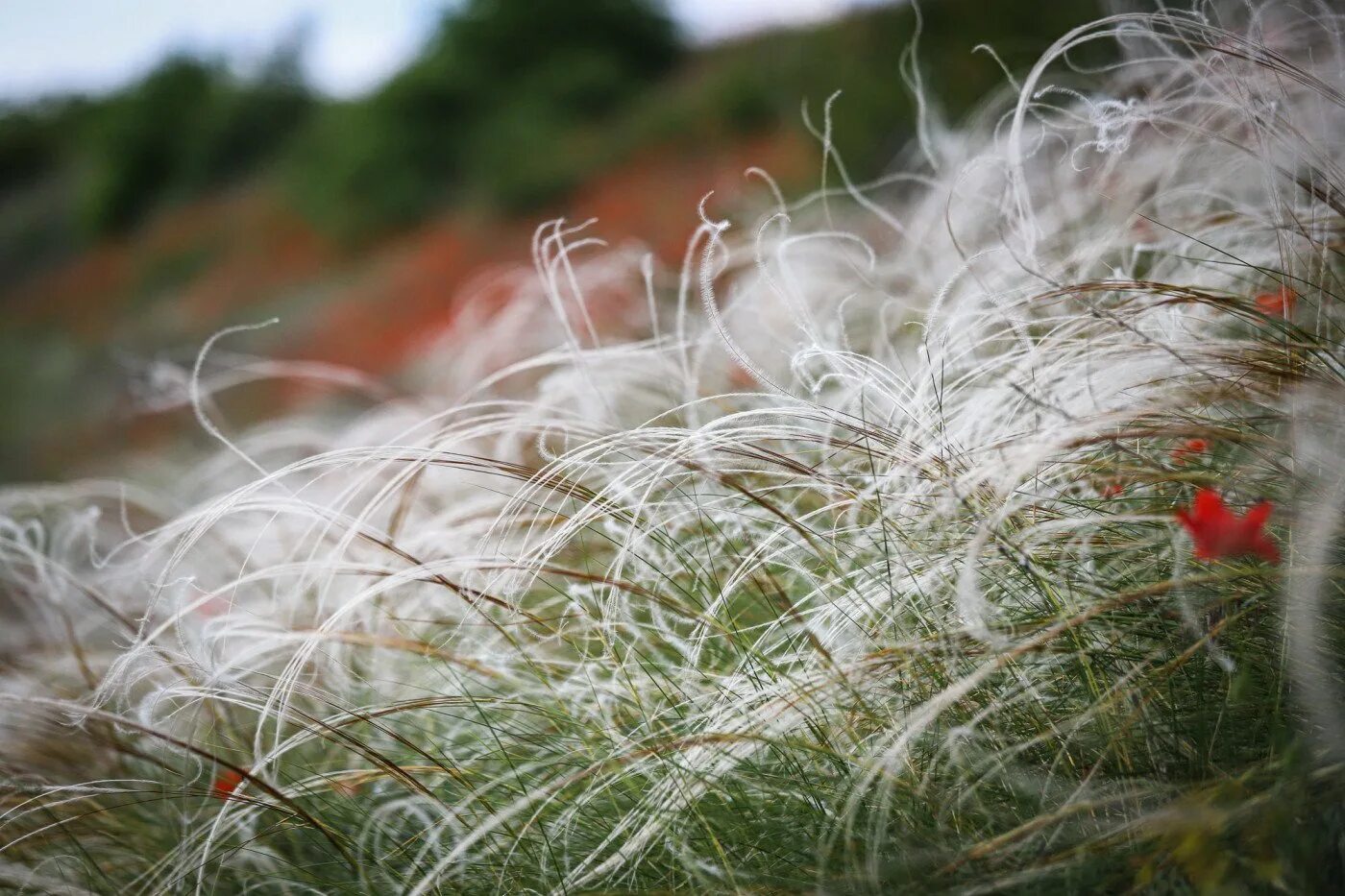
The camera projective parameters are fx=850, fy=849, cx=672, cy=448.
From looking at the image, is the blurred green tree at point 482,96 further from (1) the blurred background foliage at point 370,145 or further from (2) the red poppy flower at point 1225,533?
(2) the red poppy flower at point 1225,533

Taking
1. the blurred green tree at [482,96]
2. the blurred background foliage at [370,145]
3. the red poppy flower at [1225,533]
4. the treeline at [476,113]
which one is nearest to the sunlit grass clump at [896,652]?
the red poppy flower at [1225,533]

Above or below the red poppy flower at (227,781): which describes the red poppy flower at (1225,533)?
above

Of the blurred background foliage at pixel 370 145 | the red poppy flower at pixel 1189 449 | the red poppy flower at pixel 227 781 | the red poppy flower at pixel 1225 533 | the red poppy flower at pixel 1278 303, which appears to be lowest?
the red poppy flower at pixel 227 781

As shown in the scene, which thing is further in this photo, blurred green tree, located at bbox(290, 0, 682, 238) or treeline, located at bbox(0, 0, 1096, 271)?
blurred green tree, located at bbox(290, 0, 682, 238)

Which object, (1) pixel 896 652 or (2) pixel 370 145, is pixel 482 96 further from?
(1) pixel 896 652

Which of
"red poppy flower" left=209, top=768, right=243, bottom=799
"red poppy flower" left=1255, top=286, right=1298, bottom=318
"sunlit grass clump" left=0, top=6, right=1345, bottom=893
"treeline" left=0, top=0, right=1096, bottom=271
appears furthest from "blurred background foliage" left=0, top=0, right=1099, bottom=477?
"red poppy flower" left=209, top=768, right=243, bottom=799

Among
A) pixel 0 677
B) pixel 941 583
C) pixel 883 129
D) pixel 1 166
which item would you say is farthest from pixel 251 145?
pixel 941 583

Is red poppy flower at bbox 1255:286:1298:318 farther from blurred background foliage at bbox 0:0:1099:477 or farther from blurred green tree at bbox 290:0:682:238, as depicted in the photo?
blurred green tree at bbox 290:0:682:238
